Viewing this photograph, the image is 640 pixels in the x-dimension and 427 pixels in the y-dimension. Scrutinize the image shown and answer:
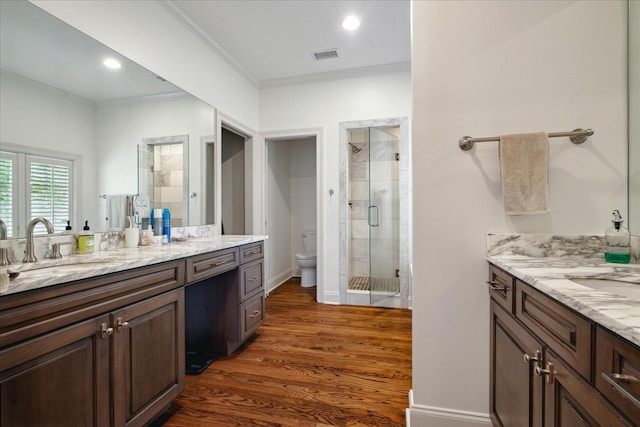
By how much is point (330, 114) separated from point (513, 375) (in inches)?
119

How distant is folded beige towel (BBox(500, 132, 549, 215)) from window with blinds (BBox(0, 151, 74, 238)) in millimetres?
2246

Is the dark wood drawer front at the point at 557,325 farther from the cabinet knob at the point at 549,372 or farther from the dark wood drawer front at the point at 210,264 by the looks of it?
the dark wood drawer front at the point at 210,264

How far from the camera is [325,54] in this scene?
117 inches

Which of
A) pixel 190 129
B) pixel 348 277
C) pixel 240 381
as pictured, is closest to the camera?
pixel 240 381

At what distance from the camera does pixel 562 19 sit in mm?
1316

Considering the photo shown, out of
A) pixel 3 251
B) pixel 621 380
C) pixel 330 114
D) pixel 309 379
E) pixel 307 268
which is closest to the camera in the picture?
pixel 621 380

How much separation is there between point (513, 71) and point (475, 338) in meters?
1.35

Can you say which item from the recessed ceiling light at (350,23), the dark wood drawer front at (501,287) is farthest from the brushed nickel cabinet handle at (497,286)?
the recessed ceiling light at (350,23)

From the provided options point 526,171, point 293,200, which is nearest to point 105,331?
point 526,171

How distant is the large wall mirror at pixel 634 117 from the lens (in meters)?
1.22

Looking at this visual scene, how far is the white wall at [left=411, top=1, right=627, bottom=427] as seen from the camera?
129 centimetres

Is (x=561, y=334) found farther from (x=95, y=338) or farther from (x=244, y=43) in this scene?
(x=244, y=43)

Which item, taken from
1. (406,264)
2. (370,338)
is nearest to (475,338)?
(370,338)

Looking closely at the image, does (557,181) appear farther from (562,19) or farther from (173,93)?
(173,93)
